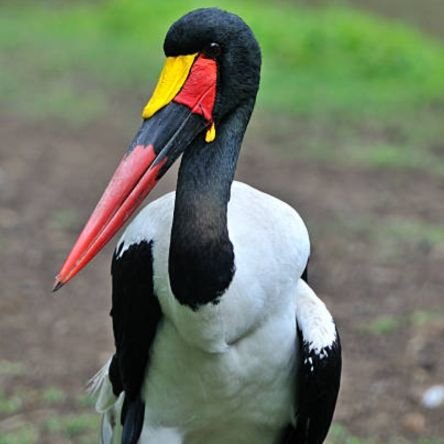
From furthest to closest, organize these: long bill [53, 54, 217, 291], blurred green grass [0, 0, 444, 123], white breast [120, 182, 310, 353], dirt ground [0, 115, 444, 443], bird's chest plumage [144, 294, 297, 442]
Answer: blurred green grass [0, 0, 444, 123] → dirt ground [0, 115, 444, 443] → bird's chest plumage [144, 294, 297, 442] → white breast [120, 182, 310, 353] → long bill [53, 54, 217, 291]

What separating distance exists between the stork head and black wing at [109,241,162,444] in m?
0.40

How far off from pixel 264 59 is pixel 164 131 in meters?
9.03

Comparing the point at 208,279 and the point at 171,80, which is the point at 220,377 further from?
the point at 171,80

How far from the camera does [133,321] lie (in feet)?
12.1

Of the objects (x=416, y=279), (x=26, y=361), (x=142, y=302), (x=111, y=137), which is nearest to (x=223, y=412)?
(x=142, y=302)

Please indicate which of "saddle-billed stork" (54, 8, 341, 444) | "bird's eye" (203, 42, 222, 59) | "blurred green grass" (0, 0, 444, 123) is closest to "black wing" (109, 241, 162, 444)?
"saddle-billed stork" (54, 8, 341, 444)

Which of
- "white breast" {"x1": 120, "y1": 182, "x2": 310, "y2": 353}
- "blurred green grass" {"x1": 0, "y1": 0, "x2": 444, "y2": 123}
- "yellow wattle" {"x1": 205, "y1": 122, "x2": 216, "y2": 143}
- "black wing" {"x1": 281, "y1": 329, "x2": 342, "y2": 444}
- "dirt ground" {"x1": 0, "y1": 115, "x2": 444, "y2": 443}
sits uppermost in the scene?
"yellow wattle" {"x1": 205, "y1": 122, "x2": 216, "y2": 143}

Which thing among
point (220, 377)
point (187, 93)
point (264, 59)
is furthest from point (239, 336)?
point (264, 59)

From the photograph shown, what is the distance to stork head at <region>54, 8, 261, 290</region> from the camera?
322 centimetres

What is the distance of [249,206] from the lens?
3623 millimetres

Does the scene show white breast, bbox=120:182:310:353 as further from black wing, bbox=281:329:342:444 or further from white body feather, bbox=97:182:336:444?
black wing, bbox=281:329:342:444

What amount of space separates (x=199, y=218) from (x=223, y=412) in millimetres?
713

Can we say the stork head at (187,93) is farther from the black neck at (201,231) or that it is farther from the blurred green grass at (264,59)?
the blurred green grass at (264,59)

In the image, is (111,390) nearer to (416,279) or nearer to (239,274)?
(239,274)
